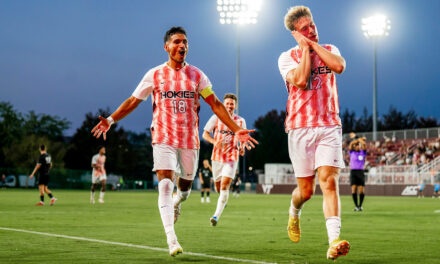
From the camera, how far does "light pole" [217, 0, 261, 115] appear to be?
44.0m

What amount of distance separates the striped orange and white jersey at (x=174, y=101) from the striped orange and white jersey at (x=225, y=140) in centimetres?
502

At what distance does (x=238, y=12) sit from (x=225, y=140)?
32978 mm

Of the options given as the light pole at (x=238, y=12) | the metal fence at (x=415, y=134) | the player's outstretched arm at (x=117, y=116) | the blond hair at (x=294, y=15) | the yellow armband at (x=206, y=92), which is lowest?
the player's outstretched arm at (x=117, y=116)

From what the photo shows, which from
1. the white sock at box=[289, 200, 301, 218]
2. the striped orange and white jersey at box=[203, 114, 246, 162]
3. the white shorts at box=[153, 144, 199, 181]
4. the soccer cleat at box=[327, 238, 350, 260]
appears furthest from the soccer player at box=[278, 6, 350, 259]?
the striped orange and white jersey at box=[203, 114, 246, 162]

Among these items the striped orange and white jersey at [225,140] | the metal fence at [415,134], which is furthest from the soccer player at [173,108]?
the metal fence at [415,134]

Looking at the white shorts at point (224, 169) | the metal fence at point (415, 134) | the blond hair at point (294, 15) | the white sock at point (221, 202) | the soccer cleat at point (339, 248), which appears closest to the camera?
the soccer cleat at point (339, 248)

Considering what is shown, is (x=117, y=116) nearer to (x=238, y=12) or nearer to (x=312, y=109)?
(x=312, y=109)

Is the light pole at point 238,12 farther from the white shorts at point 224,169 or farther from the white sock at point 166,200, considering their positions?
the white sock at point 166,200

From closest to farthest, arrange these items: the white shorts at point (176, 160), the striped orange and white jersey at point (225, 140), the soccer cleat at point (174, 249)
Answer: the soccer cleat at point (174, 249) < the white shorts at point (176, 160) < the striped orange and white jersey at point (225, 140)

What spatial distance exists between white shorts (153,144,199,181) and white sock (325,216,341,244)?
82.5 inches

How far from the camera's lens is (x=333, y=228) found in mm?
5855

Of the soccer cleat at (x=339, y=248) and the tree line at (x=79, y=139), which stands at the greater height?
the tree line at (x=79, y=139)

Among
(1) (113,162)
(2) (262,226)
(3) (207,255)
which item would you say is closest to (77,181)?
(1) (113,162)

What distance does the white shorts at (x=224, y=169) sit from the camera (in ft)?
40.1
